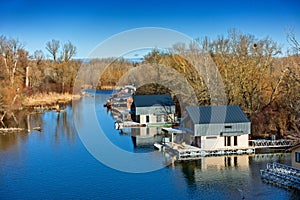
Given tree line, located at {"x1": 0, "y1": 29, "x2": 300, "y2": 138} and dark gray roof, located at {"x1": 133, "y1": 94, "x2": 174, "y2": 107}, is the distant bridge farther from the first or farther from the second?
dark gray roof, located at {"x1": 133, "y1": 94, "x2": 174, "y2": 107}

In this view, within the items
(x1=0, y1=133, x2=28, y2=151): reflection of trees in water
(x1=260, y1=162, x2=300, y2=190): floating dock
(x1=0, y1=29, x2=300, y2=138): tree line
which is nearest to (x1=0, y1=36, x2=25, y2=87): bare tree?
(x1=0, y1=29, x2=300, y2=138): tree line

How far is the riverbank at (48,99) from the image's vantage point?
33516mm

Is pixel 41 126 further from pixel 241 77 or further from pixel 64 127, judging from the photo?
pixel 241 77

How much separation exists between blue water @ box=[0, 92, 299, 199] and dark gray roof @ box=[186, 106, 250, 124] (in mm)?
1700

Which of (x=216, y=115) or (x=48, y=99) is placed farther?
(x=48, y=99)

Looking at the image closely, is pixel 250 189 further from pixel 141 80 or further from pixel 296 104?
pixel 141 80

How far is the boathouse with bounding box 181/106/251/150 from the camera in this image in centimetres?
1586

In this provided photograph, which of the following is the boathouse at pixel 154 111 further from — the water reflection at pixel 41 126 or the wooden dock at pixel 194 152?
the wooden dock at pixel 194 152

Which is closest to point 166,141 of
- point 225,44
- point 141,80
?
point 225,44

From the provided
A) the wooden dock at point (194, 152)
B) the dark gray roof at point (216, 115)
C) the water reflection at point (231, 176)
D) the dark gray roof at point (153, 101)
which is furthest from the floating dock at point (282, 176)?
the dark gray roof at point (153, 101)

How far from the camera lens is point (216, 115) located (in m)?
16.3

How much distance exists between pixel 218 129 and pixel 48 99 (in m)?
24.0

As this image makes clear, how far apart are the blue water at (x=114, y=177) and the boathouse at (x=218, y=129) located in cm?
106

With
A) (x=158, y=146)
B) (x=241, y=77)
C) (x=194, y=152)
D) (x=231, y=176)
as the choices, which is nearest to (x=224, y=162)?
(x=194, y=152)
